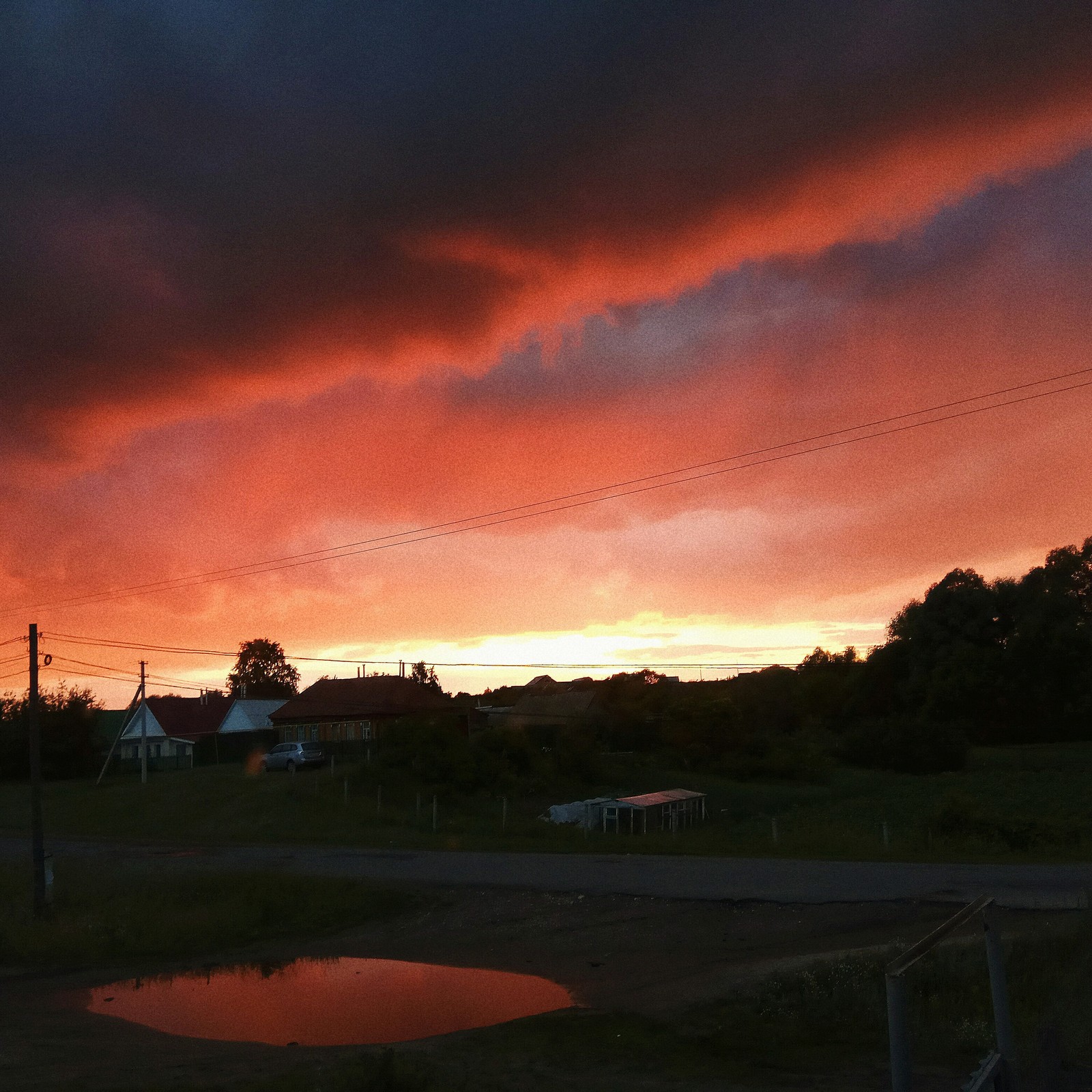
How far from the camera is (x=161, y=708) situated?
84.8 m

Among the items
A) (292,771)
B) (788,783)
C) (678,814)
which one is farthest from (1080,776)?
(292,771)

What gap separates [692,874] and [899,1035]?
20.5 m

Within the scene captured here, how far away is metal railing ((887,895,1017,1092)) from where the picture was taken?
4.87m

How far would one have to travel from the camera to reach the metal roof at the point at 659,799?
146 ft

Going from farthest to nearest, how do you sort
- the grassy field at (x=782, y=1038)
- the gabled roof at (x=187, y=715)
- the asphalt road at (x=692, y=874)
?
the gabled roof at (x=187, y=715) → the asphalt road at (x=692, y=874) → the grassy field at (x=782, y=1038)

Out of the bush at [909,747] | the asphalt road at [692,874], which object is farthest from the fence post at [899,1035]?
the bush at [909,747]

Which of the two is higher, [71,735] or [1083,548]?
[1083,548]

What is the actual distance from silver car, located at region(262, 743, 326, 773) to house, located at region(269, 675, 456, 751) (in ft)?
27.1

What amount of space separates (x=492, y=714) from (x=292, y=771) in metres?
31.6

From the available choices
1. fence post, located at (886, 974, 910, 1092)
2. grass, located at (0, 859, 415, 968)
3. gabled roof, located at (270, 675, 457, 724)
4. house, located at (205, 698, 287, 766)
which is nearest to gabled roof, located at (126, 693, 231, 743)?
house, located at (205, 698, 287, 766)

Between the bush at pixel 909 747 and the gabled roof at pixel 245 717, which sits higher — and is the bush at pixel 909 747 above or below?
below

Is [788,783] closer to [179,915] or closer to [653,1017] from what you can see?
[179,915]

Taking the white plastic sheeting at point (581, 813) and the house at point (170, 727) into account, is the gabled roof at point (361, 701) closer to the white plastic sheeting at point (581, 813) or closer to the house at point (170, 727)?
the house at point (170, 727)

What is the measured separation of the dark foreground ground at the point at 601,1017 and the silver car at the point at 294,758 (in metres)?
36.2
